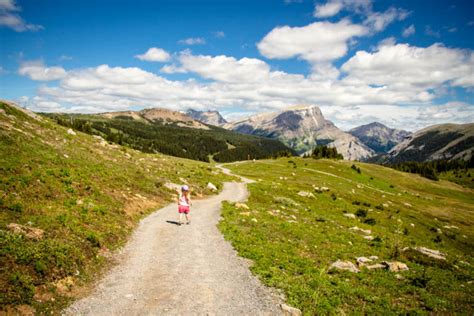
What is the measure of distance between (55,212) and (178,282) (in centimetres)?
1039

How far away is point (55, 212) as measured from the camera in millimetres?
17703

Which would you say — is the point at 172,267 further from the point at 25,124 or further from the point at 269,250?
the point at 25,124

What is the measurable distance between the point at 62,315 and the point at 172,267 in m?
5.65

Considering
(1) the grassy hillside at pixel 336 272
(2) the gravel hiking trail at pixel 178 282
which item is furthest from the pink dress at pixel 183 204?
(1) the grassy hillside at pixel 336 272

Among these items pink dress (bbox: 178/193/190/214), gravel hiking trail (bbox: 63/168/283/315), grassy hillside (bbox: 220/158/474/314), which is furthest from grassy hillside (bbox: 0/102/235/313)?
grassy hillside (bbox: 220/158/474/314)

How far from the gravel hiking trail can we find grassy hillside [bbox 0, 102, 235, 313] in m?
1.25

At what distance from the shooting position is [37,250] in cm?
1272

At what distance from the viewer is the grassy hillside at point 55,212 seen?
11414mm

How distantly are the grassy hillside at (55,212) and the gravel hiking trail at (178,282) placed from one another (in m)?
1.25

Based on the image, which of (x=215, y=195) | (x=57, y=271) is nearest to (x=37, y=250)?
(x=57, y=271)

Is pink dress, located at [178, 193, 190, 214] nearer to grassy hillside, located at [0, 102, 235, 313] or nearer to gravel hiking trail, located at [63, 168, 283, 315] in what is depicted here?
gravel hiking trail, located at [63, 168, 283, 315]

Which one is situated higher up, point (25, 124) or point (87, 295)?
point (25, 124)

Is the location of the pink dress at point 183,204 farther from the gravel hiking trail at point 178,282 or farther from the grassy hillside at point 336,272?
the grassy hillside at point 336,272

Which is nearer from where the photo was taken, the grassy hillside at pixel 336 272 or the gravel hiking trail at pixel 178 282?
the gravel hiking trail at pixel 178 282
